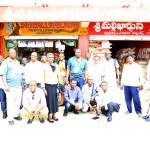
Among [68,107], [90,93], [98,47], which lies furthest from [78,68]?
[98,47]

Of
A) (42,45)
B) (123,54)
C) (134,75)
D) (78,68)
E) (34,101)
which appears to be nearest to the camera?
(34,101)

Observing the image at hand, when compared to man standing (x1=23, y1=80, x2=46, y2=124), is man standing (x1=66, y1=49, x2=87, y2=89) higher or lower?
higher

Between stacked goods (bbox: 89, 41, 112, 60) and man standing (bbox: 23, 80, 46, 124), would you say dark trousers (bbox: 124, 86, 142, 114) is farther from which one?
stacked goods (bbox: 89, 41, 112, 60)

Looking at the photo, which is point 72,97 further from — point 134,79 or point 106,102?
point 134,79

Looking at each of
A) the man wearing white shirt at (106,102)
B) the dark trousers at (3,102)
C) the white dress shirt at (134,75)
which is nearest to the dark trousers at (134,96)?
the white dress shirt at (134,75)

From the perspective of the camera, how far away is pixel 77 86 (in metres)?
7.31

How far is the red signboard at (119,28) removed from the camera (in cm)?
1026

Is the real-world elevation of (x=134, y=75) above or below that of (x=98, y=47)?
below

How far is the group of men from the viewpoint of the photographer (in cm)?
638

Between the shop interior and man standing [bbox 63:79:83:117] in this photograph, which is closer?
man standing [bbox 63:79:83:117]

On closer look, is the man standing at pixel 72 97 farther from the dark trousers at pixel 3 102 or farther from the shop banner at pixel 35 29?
the shop banner at pixel 35 29

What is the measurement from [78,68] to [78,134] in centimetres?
221

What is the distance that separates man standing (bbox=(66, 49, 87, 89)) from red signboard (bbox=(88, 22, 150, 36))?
9.70ft
